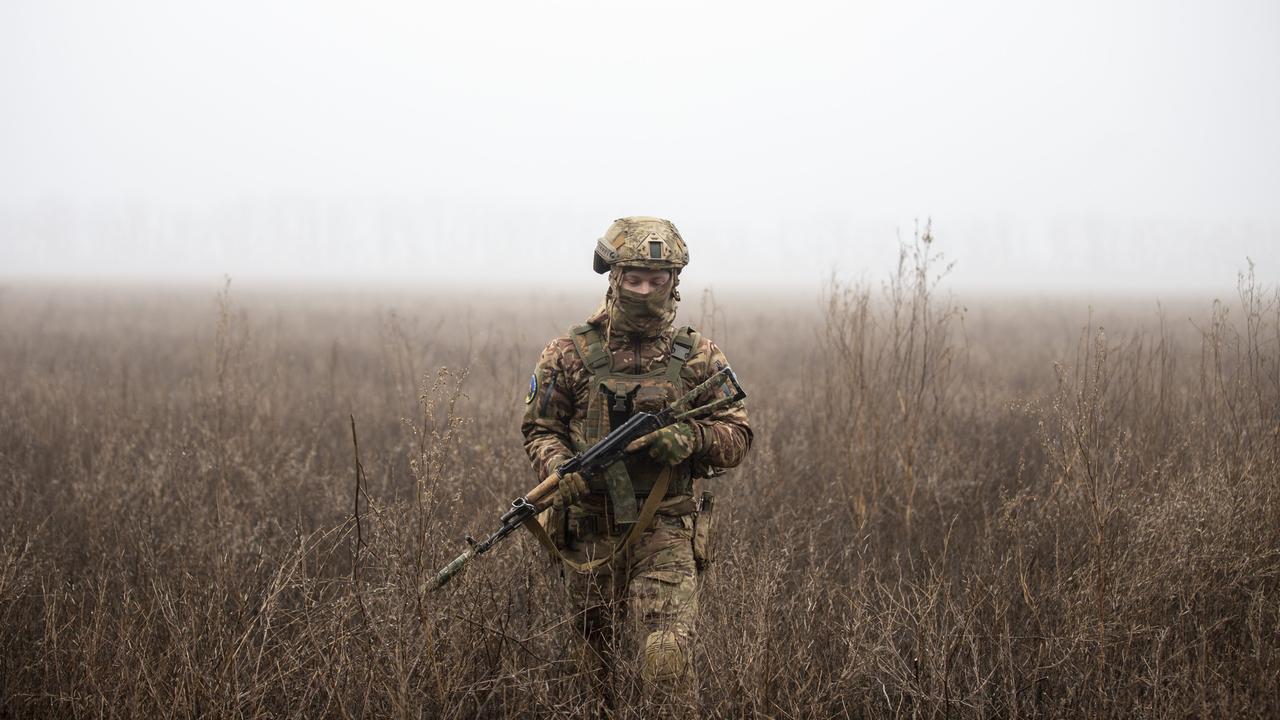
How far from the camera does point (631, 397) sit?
286cm

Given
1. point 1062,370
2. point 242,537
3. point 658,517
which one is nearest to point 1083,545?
point 1062,370

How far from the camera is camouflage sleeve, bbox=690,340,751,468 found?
276 cm

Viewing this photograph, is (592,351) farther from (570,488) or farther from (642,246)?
(570,488)

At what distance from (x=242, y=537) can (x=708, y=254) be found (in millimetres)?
151192

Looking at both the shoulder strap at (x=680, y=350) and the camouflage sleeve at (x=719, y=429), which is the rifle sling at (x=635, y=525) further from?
the shoulder strap at (x=680, y=350)

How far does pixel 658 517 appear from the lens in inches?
110

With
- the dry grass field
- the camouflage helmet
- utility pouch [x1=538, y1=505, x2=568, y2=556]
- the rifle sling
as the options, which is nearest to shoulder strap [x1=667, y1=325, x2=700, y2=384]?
the camouflage helmet

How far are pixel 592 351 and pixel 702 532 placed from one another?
0.80 m

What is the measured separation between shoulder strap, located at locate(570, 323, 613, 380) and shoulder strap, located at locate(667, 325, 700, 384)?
0.23 metres

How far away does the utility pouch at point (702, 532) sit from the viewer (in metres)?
2.85

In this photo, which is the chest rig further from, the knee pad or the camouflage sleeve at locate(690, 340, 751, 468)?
the knee pad

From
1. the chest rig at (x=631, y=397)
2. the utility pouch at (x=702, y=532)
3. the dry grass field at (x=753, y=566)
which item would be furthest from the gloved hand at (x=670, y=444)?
the dry grass field at (x=753, y=566)

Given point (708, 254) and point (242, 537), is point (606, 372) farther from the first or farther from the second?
point (708, 254)

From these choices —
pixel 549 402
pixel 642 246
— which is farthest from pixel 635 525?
pixel 642 246
